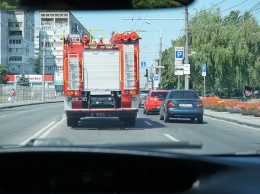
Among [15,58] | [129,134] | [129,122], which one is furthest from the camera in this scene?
[15,58]

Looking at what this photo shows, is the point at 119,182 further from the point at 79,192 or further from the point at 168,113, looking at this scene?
the point at 168,113

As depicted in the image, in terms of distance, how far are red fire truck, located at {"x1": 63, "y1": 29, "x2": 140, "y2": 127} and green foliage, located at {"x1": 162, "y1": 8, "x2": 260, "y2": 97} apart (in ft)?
93.4

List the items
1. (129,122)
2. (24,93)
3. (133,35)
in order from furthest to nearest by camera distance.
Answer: (24,93), (129,122), (133,35)

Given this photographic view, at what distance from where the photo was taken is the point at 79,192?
2.54 m

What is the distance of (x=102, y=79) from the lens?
1502 cm

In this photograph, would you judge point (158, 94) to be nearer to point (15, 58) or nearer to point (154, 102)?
point (154, 102)

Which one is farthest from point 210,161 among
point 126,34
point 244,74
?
point 244,74

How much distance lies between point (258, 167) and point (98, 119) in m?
14.0

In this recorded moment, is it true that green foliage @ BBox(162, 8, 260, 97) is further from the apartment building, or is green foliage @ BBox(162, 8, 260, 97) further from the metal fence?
the apartment building

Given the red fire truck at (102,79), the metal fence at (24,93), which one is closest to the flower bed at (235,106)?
the red fire truck at (102,79)

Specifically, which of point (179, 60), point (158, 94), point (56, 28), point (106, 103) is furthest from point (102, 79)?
point (179, 60)

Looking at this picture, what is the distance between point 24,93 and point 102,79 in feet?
162

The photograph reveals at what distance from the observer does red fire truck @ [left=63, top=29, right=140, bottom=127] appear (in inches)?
571

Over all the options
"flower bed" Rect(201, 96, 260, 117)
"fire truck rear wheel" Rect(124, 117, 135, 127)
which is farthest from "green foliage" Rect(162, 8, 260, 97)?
"fire truck rear wheel" Rect(124, 117, 135, 127)
